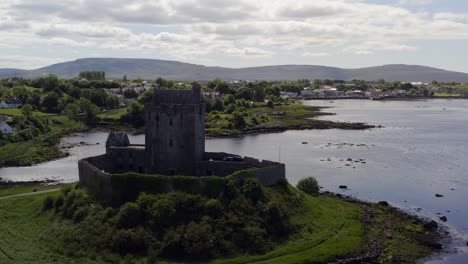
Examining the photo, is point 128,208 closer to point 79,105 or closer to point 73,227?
point 73,227

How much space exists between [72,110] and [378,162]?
9065 centimetres

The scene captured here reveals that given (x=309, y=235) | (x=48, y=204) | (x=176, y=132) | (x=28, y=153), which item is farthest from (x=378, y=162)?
(x=28, y=153)

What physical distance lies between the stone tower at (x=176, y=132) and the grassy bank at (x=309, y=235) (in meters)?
10.1

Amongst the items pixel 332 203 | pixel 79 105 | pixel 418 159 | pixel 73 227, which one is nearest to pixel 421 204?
pixel 332 203

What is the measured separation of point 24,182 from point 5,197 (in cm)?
1234

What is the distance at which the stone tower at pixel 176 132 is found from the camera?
183 feet

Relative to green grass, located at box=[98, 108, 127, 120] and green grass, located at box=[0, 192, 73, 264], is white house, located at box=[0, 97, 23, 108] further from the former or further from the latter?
green grass, located at box=[0, 192, 73, 264]

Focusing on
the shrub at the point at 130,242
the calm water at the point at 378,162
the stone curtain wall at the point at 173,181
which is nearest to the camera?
the shrub at the point at 130,242

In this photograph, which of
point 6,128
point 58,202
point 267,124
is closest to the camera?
point 58,202

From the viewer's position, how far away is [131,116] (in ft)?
483

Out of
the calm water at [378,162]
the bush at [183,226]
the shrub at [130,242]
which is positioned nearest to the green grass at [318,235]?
the bush at [183,226]

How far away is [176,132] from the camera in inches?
2205

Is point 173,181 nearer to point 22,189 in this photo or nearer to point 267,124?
point 22,189

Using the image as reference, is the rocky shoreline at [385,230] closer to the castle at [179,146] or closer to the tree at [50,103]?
the castle at [179,146]
